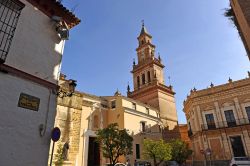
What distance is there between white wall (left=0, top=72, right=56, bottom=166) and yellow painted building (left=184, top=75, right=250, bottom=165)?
22.5 meters

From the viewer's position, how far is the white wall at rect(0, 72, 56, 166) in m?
5.68

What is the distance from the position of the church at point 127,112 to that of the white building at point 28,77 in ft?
25.7

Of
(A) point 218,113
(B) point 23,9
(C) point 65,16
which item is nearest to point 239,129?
(A) point 218,113

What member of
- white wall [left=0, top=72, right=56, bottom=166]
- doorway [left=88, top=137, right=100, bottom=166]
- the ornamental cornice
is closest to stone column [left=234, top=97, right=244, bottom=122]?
the ornamental cornice

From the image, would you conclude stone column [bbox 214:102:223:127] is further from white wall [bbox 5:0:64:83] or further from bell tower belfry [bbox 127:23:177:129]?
white wall [bbox 5:0:64:83]

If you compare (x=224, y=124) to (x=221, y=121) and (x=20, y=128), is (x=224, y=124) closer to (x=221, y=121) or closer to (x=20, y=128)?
(x=221, y=121)

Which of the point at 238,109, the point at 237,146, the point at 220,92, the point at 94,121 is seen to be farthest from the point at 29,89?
the point at 220,92

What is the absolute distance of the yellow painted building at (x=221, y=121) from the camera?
1019 inches

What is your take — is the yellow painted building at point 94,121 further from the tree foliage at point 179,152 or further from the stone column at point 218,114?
the stone column at point 218,114

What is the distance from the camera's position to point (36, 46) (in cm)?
738

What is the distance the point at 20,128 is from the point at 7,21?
11.0 feet

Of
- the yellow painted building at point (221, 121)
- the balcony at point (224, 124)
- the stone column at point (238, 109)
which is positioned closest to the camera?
the yellow painted building at point (221, 121)

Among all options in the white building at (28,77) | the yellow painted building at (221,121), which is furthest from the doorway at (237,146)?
the white building at (28,77)

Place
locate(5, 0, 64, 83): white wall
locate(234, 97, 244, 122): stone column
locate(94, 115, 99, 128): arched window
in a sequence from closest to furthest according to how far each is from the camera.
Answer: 1. locate(5, 0, 64, 83): white wall
2. locate(94, 115, 99, 128): arched window
3. locate(234, 97, 244, 122): stone column
